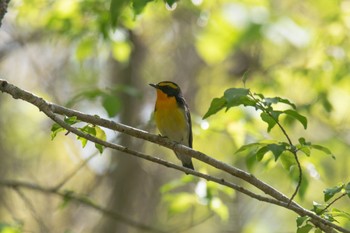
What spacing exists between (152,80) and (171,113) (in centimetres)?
420

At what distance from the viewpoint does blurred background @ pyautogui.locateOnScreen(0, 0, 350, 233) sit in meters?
7.73

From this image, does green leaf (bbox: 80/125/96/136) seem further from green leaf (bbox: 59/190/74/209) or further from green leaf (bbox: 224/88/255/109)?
green leaf (bbox: 59/190/74/209)

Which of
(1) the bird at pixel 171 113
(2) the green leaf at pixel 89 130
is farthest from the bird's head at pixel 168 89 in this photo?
(2) the green leaf at pixel 89 130

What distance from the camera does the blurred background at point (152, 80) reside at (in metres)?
7.73

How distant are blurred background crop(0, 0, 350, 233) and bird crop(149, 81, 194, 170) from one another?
261mm

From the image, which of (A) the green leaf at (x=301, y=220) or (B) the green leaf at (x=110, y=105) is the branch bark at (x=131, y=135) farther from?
(B) the green leaf at (x=110, y=105)

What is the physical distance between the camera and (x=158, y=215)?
34.1 feet

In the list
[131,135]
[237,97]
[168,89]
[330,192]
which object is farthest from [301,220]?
[168,89]

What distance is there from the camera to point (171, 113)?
6.52m

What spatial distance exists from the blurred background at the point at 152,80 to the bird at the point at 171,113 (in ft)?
0.86

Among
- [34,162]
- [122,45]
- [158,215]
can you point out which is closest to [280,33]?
[122,45]

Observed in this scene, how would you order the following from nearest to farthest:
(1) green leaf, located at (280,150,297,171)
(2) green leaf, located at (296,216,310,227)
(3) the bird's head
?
(2) green leaf, located at (296,216,310,227), (1) green leaf, located at (280,150,297,171), (3) the bird's head

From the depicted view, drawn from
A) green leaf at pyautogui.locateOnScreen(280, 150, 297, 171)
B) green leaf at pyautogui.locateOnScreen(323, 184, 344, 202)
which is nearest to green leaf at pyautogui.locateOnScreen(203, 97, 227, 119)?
green leaf at pyautogui.locateOnScreen(280, 150, 297, 171)

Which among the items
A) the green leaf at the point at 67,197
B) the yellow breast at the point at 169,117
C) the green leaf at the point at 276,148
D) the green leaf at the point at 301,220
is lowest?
the green leaf at the point at 301,220
